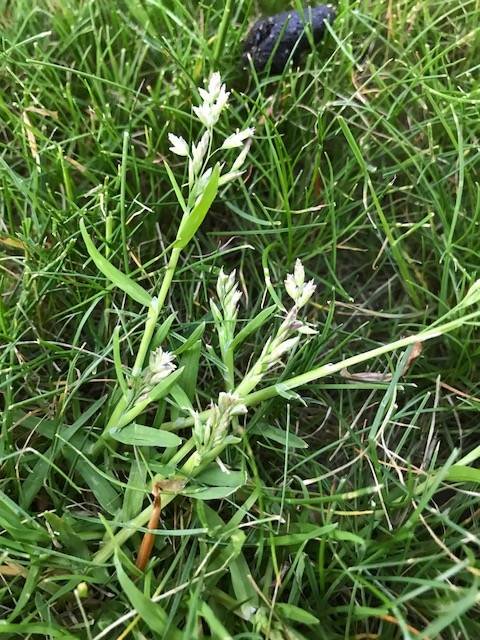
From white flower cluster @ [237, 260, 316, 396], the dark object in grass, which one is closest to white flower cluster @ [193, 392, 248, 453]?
white flower cluster @ [237, 260, 316, 396]

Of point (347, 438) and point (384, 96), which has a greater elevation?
point (384, 96)

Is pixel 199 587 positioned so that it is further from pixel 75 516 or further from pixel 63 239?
pixel 63 239

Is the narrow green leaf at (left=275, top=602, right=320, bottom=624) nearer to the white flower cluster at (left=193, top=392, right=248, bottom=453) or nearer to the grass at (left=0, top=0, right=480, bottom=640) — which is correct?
the grass at (left=0, top=0, right=480, bottom=640)

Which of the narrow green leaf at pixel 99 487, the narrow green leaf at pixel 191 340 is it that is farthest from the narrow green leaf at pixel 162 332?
the narrow green leaf at pixel 99 487

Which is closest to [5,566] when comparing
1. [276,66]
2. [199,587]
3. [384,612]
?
[199,587]

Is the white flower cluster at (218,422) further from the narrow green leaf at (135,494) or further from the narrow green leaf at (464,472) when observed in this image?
the narrow green leaf at (464,472)

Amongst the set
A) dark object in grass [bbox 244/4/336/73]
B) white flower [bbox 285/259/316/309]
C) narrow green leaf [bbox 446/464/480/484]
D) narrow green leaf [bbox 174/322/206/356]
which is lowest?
narrow green leaf [bbox 446/464/480/484]
